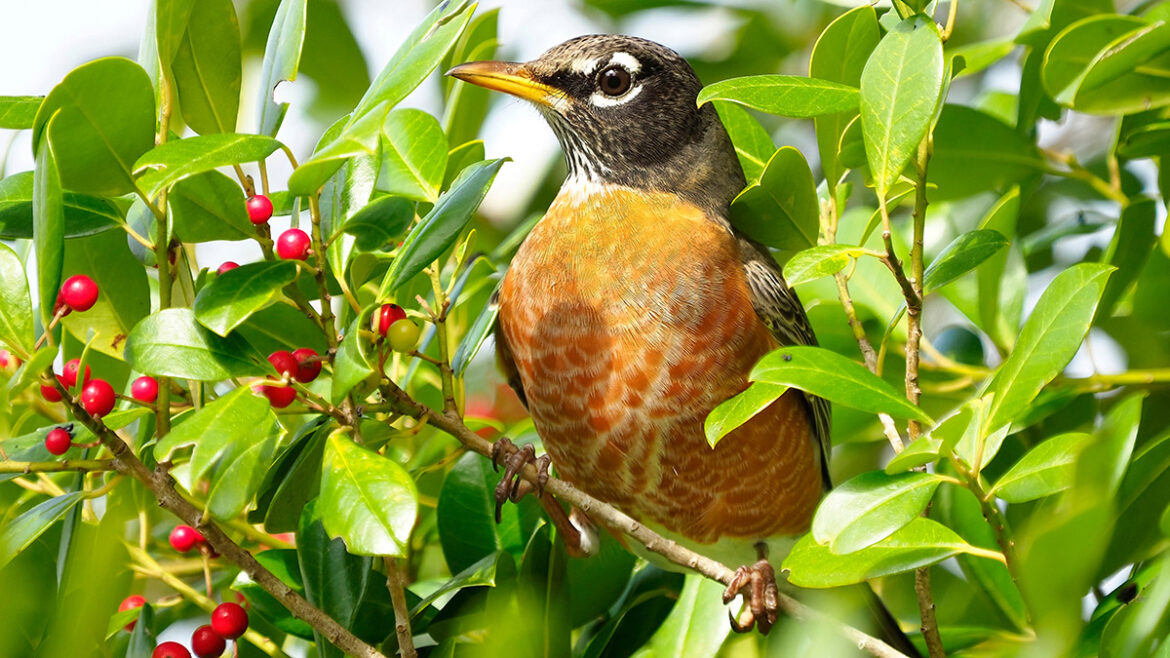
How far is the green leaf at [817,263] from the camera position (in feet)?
6.14

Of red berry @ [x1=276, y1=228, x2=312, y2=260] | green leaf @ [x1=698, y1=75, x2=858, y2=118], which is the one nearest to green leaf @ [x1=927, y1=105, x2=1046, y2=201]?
green leaf @ [x1=698, y1=75, x2=858, y2=118]

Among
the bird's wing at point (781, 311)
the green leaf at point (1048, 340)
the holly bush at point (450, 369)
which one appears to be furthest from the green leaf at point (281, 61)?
the bird's wing at point (781, 311)

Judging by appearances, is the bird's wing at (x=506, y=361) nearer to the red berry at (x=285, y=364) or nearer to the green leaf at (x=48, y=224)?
the red berry at (x=285, y=364)

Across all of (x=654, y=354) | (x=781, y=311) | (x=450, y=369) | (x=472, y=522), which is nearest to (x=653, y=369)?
(x=654, y=354)

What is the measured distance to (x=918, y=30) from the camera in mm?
1832

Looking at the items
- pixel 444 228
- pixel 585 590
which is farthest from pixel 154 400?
pixel 585 590

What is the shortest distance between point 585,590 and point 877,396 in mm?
1171

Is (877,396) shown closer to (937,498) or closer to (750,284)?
(937,498)

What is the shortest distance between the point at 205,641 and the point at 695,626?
3.44ft

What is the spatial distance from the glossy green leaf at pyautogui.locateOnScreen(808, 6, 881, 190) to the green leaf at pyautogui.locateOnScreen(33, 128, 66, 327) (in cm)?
140

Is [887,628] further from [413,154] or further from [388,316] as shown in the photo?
[413,154]

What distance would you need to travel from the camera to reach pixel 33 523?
1.85 metres

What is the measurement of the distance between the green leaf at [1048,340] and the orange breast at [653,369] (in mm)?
1143

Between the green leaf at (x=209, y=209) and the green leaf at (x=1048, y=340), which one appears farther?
the green leaf at (x=209, y=209)
